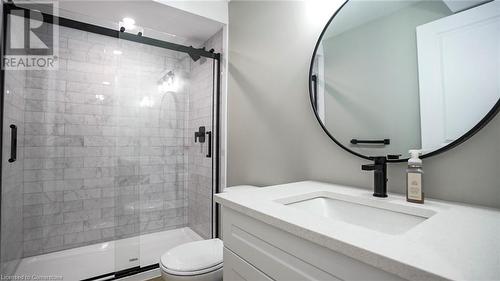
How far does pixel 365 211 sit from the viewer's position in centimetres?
92

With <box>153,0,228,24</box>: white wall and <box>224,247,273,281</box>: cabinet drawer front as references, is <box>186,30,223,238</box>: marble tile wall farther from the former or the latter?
<box>224,247,273,281</box>: cabinet drawer front

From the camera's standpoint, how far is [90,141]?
2.35m

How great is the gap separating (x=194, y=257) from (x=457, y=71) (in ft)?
5.20

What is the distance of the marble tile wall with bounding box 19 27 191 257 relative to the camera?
2.08m

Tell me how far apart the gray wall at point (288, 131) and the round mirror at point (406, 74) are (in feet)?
0.25

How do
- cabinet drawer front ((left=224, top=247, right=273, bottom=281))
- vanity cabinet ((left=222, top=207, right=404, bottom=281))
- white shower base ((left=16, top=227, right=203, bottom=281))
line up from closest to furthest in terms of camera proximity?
vanity cabinet ((left=222, top=207, right=404, bottom=281)), cabinet drawer front ((left=224, top=247, right=273, bottom=281)), white shower base ((left=16, top=227, right=203, bottom=281))

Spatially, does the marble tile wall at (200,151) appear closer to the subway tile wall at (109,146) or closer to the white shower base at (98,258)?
the subway tile wall at (109,146)

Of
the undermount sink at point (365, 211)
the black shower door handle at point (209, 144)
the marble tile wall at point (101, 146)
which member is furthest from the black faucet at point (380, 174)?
the marble tile wall at point (101, 146)

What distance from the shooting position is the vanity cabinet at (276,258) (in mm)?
521

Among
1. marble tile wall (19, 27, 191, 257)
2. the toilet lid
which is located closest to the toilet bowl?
the toilet lid

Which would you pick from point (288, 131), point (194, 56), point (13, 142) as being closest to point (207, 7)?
point (194, 56)

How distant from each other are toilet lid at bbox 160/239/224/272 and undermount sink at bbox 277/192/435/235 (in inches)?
28.4

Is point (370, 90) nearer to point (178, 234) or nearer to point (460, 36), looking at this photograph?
point (460, 36)

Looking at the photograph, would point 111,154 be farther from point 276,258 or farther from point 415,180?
point 415,180
